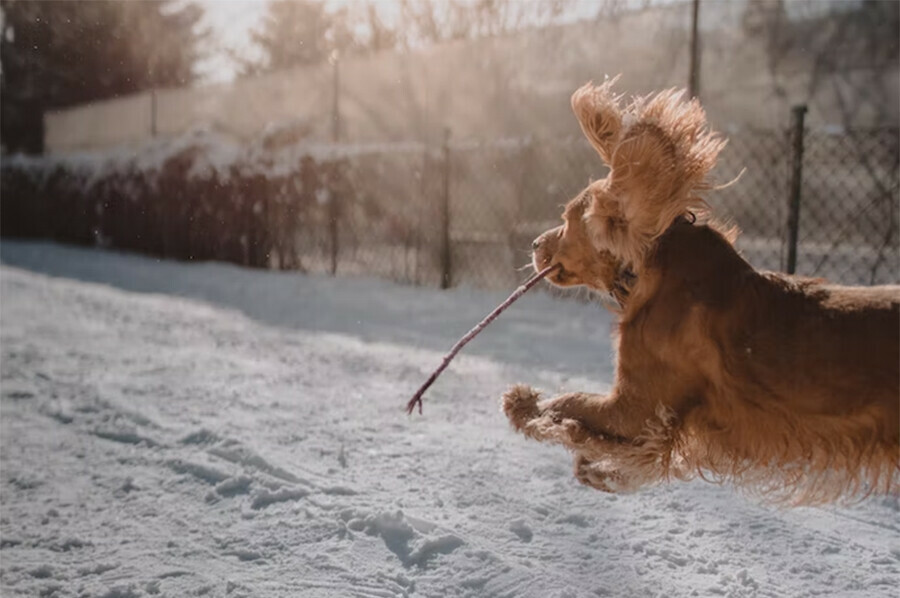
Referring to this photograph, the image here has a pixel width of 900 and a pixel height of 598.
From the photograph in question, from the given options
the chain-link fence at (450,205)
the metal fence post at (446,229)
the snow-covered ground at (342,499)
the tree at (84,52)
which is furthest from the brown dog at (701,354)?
the tree at (84,52)

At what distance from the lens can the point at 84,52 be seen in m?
16.2

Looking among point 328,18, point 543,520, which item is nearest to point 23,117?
point 328,18

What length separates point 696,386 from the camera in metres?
2.03

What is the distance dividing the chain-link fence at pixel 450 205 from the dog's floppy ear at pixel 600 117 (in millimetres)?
968

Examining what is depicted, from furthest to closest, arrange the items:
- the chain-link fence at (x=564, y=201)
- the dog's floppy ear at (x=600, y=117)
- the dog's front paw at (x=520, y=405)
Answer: the chain-link fence at (x=564, y=201), the dog's front paw at (x=520, y=405), the dog's floppy ear at (x=600, y=117)

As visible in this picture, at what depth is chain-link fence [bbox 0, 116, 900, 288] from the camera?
6926 millimetres

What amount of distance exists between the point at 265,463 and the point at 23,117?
25.0 metres

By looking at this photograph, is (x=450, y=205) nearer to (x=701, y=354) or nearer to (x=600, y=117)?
(x=600, y=117)

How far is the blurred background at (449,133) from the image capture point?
7.04 m

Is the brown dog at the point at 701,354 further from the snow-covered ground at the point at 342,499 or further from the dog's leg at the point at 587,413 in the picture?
the snow-covered ground at the point at 342,499

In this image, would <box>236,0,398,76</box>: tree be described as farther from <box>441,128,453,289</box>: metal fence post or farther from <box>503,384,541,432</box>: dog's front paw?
<box>503,384,541,432</box>: dog's front paw

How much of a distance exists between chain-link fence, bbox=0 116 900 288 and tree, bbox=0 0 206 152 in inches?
103

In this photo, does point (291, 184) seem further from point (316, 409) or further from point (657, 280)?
point (657, 280)

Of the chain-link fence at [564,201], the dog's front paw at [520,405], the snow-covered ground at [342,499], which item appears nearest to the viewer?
the dog's front paw at [520,405]
